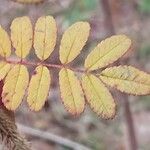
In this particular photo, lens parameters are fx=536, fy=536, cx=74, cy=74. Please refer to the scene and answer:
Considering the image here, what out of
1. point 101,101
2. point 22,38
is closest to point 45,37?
point 22,38

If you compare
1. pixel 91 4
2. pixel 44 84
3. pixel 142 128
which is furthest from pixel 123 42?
pixel 142 128

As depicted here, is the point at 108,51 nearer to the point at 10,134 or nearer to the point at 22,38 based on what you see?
the point at 22,38

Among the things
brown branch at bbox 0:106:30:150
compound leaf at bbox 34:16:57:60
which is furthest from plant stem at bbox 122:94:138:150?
compound leaf at bbox 34:16:57:60

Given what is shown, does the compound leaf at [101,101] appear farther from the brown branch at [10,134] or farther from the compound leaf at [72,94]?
the brown branch at [10,134]

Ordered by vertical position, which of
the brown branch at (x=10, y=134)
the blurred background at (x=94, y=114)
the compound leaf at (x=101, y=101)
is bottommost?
the blurred background at (x=94, y=114)

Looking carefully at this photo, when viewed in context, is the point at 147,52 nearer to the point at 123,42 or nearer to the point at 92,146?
the point at 92,146

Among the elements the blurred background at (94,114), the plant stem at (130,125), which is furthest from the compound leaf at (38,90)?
the blurred background at (94,114)
